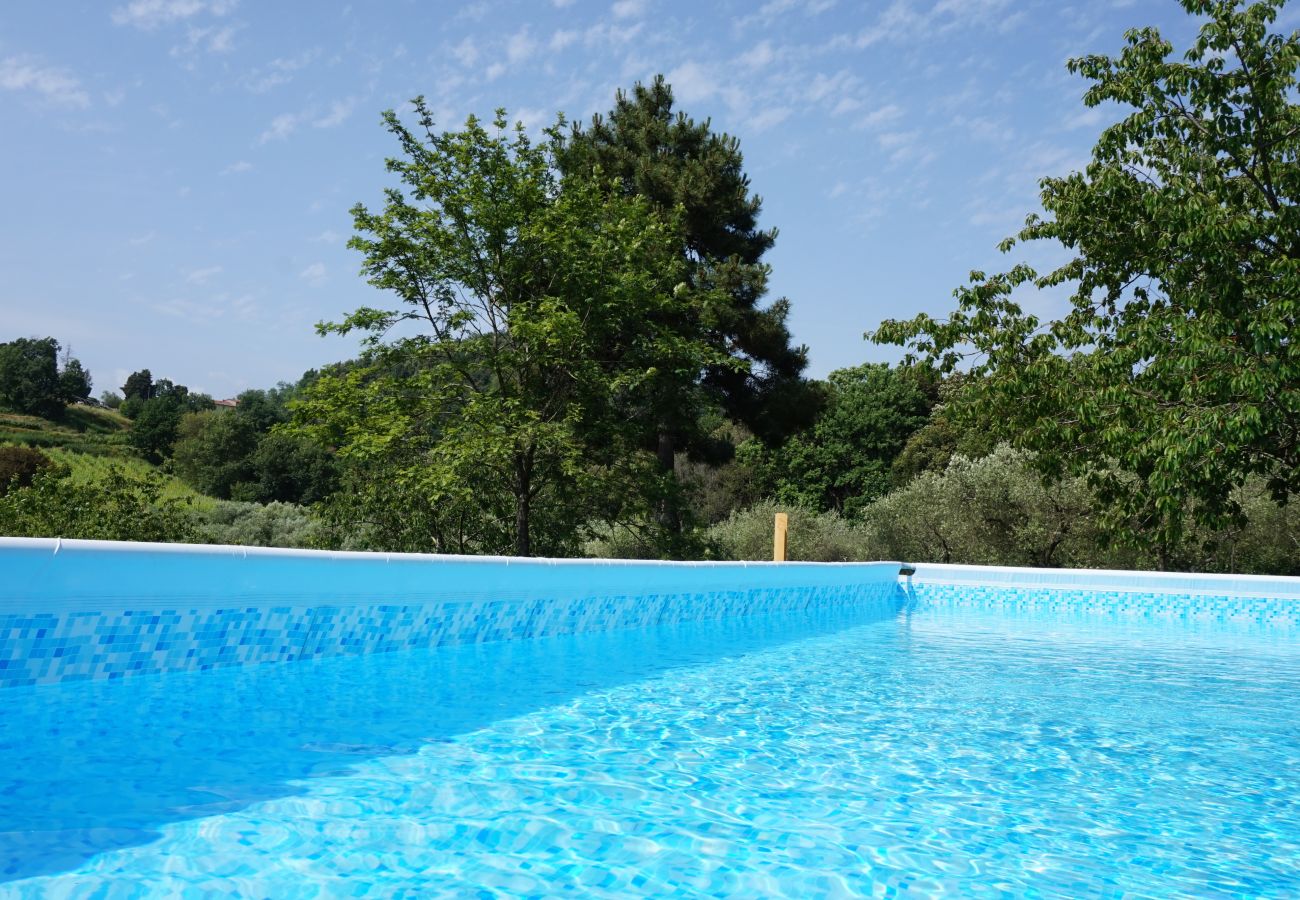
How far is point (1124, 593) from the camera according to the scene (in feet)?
40.6

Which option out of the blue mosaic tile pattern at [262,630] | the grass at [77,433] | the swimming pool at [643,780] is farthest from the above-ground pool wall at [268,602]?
the grass at [77,433]

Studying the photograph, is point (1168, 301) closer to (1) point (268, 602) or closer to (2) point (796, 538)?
(2) point (796, 538)

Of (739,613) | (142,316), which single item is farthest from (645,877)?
(142,316)

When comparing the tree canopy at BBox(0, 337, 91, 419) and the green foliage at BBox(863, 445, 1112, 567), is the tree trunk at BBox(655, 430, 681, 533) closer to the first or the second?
the green foliage at BBox(863, 445, 1112, 567)

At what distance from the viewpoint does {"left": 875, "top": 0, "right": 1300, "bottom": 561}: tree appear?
1052cm

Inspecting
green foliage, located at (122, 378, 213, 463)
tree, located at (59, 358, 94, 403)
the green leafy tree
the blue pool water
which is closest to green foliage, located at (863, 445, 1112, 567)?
the blue pool water

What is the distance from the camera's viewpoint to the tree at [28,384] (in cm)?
5762

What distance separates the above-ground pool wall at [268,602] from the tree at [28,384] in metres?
62.4

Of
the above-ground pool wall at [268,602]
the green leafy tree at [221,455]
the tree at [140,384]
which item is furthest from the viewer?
the tree at [140,384]

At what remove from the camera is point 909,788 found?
3611mm

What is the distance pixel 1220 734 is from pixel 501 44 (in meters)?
13.3

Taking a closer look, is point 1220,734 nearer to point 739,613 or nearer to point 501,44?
point 739,613

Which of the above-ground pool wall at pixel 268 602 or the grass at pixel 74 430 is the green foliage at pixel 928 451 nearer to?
the above-ground pool wall at pixel 268 602

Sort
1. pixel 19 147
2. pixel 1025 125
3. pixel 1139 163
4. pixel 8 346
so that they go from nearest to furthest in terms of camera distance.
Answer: pixel 1139 163 < pixel 1025 125 < pixel 19 147 < pixel 8 346
